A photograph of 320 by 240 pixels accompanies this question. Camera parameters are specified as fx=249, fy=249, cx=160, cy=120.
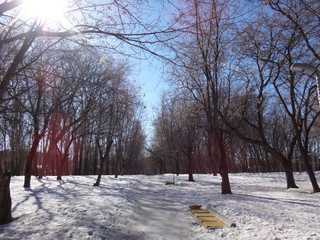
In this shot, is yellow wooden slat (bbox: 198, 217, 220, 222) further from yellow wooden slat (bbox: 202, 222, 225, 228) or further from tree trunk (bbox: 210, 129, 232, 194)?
tree trunk (bbox: 210, 129, 232, 194)

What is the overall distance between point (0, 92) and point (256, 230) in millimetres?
7164

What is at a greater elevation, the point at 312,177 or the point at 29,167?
the point at 29,167

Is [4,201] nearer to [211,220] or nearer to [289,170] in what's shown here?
[211,220]

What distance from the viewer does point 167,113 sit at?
32.0 meters

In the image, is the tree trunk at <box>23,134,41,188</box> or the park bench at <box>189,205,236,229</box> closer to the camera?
the park bench at <box>189,205,236,229</box>

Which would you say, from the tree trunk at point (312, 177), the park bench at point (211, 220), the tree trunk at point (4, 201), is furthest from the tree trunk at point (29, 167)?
the tree trunk at point (312, 177)

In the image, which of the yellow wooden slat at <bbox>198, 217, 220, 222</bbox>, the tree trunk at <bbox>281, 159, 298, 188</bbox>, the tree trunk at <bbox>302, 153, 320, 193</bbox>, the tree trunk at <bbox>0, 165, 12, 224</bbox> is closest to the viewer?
the tree trunk at <bbox>0, 165, 12, 224</bbox>

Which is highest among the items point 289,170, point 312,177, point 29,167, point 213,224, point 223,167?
point 29,167

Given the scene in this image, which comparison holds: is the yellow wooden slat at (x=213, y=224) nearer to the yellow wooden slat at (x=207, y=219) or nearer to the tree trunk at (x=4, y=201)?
the yellow wooden slat at (x=207, y=219)

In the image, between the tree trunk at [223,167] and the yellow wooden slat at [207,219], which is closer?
the yellow wooden slat at [207,219]

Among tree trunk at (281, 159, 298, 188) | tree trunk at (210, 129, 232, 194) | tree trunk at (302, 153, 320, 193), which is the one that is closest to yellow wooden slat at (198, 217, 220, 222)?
tree trunk at (210, 129, 232, 194)

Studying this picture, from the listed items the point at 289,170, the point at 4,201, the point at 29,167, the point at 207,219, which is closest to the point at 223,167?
the point at 289,170

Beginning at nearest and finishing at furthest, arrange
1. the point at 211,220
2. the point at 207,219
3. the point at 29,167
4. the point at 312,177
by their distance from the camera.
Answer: the point at 211,220
the point at 207,219
the point at 312,177
the point at 29,167

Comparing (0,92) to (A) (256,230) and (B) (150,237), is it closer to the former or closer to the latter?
(B) (150,237)
